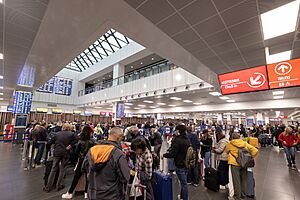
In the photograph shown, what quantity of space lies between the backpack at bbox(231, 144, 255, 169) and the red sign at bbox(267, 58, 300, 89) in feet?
8.93

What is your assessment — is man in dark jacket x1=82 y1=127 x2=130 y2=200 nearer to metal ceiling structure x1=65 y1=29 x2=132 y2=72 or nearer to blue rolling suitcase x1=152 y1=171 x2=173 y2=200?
blue rolling suitcase x1=152 y1=171 x2=173 y2=200

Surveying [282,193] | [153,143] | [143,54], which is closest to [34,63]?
[153,143]

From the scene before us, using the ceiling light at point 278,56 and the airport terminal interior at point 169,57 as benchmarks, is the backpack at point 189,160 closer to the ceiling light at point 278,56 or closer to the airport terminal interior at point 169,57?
the airport terminal interior at point 169,57

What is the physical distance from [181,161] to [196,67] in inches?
173

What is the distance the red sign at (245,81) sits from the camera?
515 cm

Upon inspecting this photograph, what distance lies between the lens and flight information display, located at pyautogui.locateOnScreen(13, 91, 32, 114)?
38.8 feet

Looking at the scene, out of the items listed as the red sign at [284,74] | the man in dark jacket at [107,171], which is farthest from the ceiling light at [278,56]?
the man in dark jacket at [107,171]

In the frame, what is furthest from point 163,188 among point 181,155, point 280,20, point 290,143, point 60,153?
point 290,143

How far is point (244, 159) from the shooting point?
3545 mm

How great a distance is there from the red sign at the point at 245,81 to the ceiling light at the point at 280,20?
1.25 metres

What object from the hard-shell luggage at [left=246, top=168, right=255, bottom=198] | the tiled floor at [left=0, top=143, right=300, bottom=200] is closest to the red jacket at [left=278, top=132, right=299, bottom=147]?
the tiled floor at [left=0, top=143, right=300, bottom=200]

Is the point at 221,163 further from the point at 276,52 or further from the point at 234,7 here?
the point at 276,52

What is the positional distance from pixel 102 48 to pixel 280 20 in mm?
20968

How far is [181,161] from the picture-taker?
3184mm
